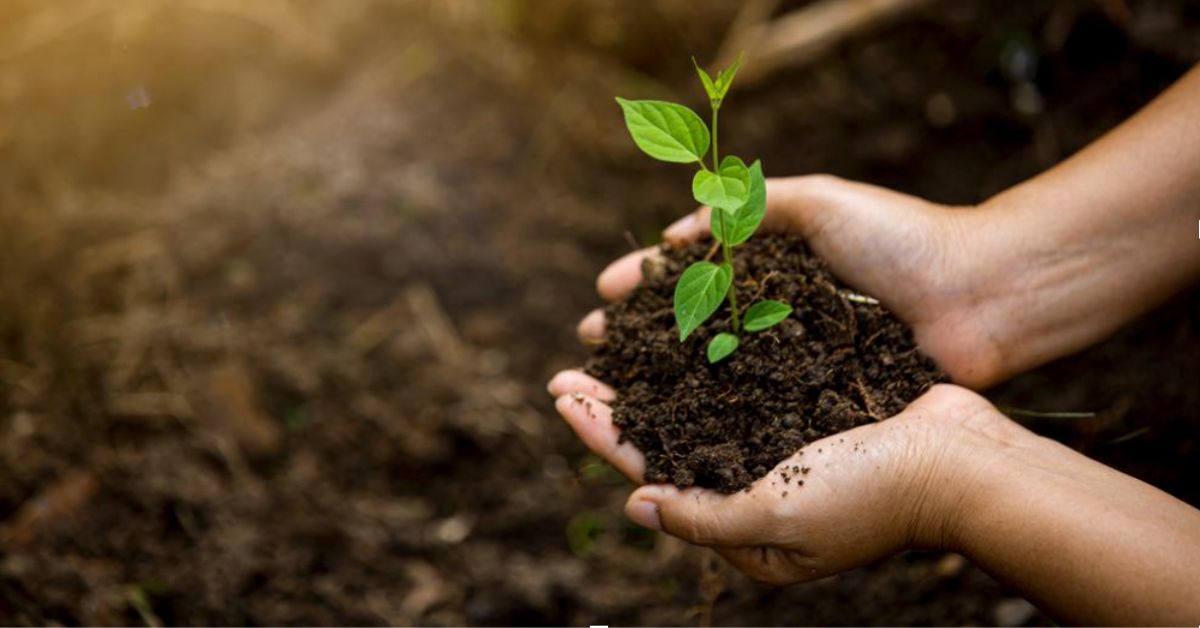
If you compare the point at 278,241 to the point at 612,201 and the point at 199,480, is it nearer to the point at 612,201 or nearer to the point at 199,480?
the point at 199,480

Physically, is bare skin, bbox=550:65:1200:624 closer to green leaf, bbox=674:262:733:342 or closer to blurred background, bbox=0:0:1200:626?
green leaf, bbox=674:262:733:342

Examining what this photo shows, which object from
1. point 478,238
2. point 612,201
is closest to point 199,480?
point 478,238

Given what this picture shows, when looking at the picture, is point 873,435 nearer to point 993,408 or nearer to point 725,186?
point 993,408

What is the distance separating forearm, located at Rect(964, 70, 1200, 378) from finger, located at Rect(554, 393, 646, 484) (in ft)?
2.70

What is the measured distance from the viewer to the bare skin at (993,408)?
59.9 inches

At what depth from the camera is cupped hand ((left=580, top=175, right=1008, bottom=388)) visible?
1.99 meters

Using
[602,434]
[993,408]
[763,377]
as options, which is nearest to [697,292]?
[763,377]

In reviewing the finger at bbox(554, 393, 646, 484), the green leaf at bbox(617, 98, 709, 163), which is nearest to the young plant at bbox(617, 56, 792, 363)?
the green leaf at bbox(617, 98, 709, 163)

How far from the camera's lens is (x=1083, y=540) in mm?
1512

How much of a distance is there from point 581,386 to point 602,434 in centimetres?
13

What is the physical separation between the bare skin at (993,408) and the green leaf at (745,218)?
0.90 ft

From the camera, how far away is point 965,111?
3.24 m

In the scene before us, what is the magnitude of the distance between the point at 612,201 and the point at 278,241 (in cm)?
116

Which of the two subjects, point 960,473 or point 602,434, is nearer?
point 960,473
